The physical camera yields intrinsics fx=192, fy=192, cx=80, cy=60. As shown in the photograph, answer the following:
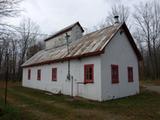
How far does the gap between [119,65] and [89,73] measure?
256 centimetres

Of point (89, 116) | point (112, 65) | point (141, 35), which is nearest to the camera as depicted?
point (89, 116)

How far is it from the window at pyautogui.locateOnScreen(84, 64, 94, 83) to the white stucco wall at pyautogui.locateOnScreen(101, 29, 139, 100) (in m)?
0.93

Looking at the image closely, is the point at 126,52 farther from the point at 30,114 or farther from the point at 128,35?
the point at 30,114

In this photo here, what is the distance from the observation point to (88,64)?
559 inches

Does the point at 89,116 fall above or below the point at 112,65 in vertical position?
below

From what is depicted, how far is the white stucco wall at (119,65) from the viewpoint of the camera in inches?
529

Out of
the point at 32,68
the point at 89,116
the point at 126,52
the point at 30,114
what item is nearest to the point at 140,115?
the point at 89,116

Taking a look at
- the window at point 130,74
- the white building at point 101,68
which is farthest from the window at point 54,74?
the window at point 130,74

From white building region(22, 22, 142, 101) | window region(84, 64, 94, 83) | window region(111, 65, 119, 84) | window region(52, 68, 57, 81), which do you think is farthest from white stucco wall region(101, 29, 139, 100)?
window region(52, 68, 57, 81)

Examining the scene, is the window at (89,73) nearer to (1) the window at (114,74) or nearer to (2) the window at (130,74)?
(1) the window at (114,74)

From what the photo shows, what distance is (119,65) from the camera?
49.0ft

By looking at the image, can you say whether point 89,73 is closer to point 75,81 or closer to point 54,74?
Result: point 75,81

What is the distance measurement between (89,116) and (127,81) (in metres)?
7.60

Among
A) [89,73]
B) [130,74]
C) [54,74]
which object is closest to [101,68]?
[89,73]
